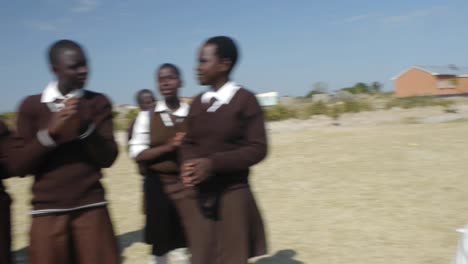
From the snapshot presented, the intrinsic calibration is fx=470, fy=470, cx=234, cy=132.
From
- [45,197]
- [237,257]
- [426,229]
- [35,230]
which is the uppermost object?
[45,197]

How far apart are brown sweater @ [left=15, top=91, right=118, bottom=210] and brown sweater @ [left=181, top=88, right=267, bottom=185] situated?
20.1 inches

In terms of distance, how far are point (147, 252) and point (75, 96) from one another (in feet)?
9.88

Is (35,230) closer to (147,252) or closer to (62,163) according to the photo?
(62,163)

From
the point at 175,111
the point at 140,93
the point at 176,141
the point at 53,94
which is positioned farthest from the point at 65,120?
the point at 140,93

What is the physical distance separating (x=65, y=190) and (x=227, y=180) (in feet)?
2.65

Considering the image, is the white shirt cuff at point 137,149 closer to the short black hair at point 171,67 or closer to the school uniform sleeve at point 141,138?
the school uniform sleeve at point 141,138

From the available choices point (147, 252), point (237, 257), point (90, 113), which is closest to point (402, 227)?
point (147, 252)

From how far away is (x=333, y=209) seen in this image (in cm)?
609

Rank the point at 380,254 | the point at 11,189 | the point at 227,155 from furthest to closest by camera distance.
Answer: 1. the point at 11,189
2. the point at 380,254
3. the point at 227,155

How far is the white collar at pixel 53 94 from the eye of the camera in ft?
7.16

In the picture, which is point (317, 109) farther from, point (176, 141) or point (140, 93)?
point (176, 141)

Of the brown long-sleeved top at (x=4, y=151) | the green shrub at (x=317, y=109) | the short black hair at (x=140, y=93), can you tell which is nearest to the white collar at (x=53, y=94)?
the brown long-sleeved top at (x=4, y=151)

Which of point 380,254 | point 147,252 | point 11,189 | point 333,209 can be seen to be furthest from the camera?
point 11,189

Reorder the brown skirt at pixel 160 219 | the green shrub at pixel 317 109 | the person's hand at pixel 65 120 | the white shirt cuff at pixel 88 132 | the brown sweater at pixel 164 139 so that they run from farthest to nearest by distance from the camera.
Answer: the green shrub at pixel 317 109 < the brown skirt at pixel 160 219 < the brown sweater at pixel 164 139 < the white shirt cuff at pixel 88 132 < the person's hand at pixel 65 120
